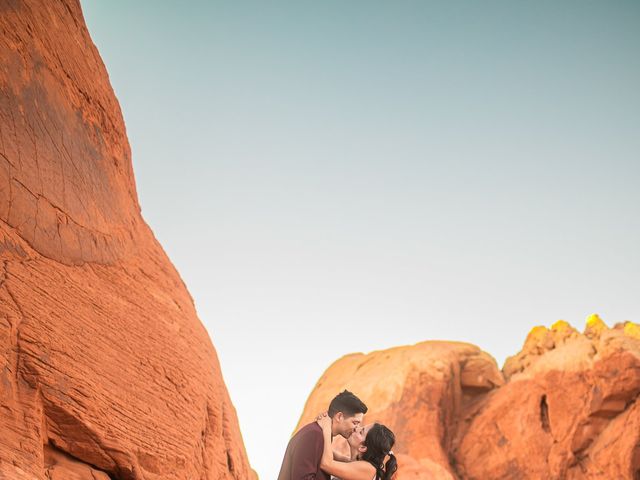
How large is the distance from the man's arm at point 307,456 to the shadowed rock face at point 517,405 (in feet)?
50.8

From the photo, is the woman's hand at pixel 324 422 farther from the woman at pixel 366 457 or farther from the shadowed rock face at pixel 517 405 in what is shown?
the shadowed rock face at pixel 517 405

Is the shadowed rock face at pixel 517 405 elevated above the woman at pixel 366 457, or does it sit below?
above

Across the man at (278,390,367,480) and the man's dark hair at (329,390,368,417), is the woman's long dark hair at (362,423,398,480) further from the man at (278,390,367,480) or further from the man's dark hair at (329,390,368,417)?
the man's dark hair at (329,390,368,417)

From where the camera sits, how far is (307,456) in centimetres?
572

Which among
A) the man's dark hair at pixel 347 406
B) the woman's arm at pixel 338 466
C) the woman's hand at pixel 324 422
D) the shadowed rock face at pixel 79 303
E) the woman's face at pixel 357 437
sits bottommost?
the woman's arm at pixel 338 466

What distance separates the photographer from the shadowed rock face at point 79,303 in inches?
233

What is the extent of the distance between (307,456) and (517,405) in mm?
18836

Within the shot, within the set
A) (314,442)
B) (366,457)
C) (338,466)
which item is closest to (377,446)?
(366,457)

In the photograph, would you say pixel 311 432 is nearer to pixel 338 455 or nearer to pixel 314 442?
pixel 314 442

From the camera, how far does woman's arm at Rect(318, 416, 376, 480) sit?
5.76 meters

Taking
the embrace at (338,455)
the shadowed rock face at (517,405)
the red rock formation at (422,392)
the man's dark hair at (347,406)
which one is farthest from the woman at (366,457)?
the red rock formation at (422,392)

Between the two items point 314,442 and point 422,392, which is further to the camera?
point 422,392

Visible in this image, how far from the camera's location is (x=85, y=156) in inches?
305

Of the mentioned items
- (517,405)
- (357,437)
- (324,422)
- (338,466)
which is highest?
(517,405)
